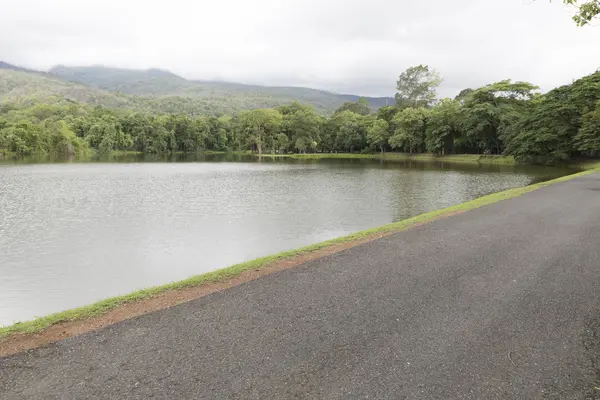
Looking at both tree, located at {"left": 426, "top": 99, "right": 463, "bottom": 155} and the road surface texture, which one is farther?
tree, located at {"left": 426, "top": 99, "right": 463, "bottom": 155}

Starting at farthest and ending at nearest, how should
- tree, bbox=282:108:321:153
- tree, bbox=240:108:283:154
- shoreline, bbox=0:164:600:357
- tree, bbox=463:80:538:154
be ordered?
tree, bbox=240:108:283:154
tree, bbox=282:108:321:153
tree, bbox=463:80:538:154
shoreline, bbox=0:164:600:357

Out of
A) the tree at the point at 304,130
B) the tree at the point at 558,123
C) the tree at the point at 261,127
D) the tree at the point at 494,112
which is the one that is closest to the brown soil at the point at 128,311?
the tree at the point at 558,123

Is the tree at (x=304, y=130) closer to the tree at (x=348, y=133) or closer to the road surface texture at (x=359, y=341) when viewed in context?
the tree at (x=348, y=133)

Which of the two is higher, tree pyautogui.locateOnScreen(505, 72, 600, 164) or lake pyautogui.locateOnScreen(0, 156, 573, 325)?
tree pyautogui.locateOnScreen(505, 72, 600, 164)

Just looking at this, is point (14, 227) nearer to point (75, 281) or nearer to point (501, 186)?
point (75, 281)

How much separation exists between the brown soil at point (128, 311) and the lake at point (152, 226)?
9.49ft

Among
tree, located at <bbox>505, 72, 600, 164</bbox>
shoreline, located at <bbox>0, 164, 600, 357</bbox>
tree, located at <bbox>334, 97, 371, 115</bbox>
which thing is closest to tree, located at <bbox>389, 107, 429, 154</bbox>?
Result: tree, located at <bbox>505, 72, 600, 164</bbox>

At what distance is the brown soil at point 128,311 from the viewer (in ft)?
17.8

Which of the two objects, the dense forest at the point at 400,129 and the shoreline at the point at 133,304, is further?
the dense forest at the point at 400,129

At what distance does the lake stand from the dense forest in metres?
30.2

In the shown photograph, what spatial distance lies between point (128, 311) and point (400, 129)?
80027 mm

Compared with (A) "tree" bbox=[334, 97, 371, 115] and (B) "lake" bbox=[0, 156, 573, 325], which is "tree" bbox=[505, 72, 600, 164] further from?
(A) "tree" bbox=[334, 97, 371, 115]

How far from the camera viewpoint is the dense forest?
5291 centimetres

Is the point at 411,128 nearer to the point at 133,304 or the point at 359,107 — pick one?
the point at 359,107
